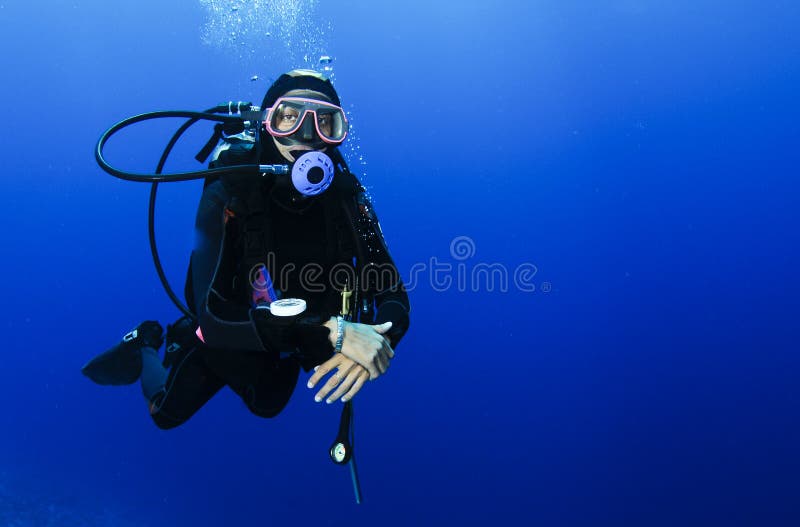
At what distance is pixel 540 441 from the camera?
16.9m

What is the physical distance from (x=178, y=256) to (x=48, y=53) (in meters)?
7.32

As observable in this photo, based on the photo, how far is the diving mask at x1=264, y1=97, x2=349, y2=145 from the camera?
8.18 feet

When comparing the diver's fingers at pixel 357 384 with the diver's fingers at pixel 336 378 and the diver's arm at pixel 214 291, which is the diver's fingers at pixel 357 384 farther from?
the diver's arm at pixel 214 291

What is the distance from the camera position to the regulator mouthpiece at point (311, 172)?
2.32 metres

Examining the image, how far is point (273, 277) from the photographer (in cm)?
272

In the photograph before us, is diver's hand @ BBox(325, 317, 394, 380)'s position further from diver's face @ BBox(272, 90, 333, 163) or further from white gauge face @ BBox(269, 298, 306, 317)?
diver's face @ BBox(272, 90, 333, 163)

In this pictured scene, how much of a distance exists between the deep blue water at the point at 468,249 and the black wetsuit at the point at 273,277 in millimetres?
8143

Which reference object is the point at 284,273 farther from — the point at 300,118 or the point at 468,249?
the point at 468,249

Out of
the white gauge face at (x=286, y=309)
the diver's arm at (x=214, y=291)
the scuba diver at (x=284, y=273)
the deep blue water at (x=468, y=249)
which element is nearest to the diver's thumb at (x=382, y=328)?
the scuba diver at (x=284, y=273)

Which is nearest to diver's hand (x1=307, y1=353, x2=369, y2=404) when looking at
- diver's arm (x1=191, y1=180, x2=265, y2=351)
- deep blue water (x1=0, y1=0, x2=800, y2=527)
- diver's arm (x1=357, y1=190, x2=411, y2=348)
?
diver's arm (x1=191, y1=180, x2=265, y2=351)

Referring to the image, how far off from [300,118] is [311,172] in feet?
1.19

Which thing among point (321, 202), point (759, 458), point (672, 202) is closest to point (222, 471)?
point (321, 202)

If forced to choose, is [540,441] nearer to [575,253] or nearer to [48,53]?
[575,253]

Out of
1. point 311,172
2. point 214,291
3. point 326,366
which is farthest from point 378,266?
point 214,291
